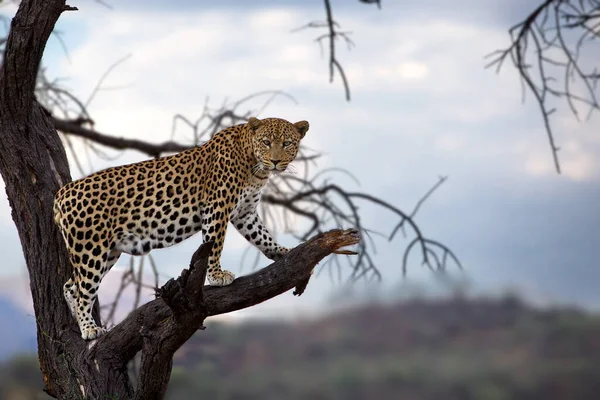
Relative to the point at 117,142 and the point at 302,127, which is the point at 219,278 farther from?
the point at 117,142

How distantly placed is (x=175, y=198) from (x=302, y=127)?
2.69ft

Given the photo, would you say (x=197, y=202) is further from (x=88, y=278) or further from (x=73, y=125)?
(x=73, y=125)

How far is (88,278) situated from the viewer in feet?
17.8

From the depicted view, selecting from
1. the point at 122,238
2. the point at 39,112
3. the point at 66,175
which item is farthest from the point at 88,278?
the point at 39,112

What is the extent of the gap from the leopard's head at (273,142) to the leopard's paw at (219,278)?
0.62m

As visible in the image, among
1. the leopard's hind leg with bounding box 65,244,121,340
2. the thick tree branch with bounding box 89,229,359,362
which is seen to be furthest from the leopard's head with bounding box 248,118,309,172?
the leopard's hind leg with bounding box 65,244,121,340

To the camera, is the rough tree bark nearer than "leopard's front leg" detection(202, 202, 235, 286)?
No

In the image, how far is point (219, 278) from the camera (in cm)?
520

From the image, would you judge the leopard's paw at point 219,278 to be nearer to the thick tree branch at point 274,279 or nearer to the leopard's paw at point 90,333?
the thick tree branch at point 274,279

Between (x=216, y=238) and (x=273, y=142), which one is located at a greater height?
(x=273, y=142)

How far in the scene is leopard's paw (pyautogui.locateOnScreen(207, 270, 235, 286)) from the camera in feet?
17.1

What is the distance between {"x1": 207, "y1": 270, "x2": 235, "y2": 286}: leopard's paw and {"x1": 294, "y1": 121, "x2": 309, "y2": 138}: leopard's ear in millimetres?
885

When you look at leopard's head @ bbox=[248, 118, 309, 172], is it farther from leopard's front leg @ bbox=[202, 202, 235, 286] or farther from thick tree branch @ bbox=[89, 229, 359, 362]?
thick tree branch @ bbox=[89, 229, 359, 362]

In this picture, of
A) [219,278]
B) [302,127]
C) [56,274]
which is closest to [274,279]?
[219,278]
